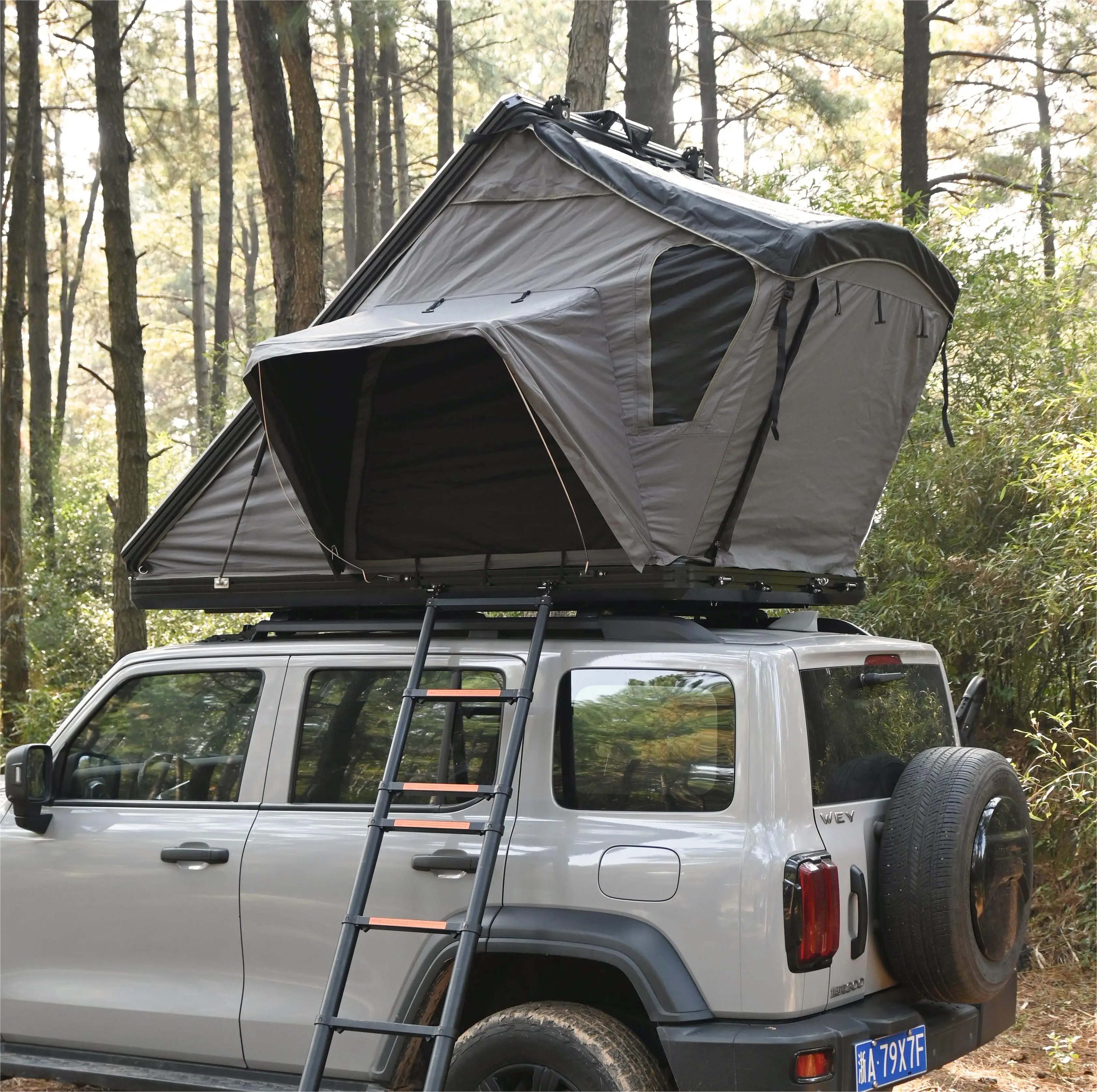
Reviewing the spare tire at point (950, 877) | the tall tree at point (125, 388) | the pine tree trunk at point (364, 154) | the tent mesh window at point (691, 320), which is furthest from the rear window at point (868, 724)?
the pine tree trunk at point (364, 154)

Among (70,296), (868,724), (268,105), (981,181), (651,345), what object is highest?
(70,296)

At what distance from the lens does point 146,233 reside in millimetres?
36125

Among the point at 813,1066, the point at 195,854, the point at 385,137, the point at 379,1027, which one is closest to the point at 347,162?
the point at 385,137

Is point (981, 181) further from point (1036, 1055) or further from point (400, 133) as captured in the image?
point (1036, 1055)

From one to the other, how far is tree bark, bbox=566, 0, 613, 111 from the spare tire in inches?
302

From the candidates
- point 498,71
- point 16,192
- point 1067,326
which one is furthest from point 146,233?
point 1067,326

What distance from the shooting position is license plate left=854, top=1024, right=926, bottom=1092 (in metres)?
3.68

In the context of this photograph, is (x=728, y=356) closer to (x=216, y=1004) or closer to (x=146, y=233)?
(x=216, y=1004)

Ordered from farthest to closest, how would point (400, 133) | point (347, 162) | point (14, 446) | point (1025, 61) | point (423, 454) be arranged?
1. point (347, 162)
2. point (400, 133)
3. point (1025, 61)
4. point (14, 446)
5. point (423, 454)

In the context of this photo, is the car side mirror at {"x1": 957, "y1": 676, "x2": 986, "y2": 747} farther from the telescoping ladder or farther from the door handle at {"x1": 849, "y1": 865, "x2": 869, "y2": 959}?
the telescoping ladder

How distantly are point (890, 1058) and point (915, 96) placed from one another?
13.1 m

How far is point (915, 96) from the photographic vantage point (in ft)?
48.1

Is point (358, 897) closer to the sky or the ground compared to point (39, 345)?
closer to the ground

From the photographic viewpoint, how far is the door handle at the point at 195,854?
454cm
